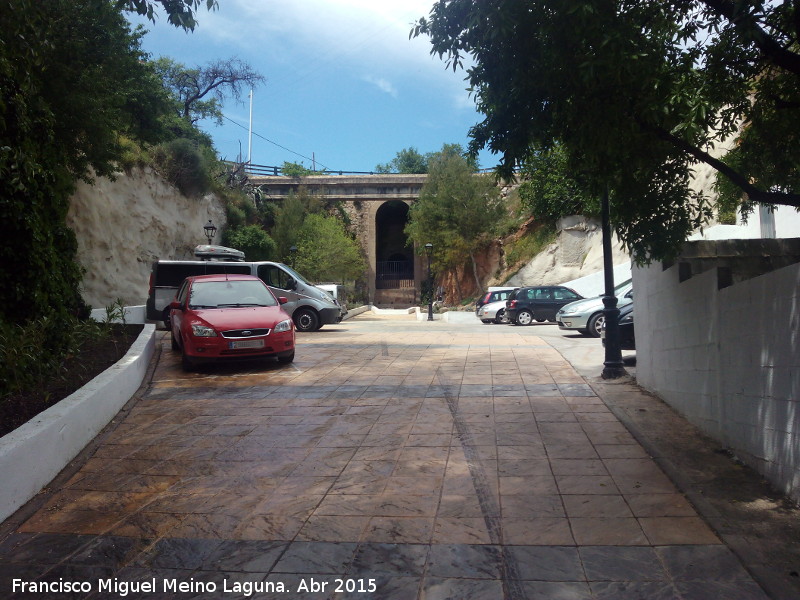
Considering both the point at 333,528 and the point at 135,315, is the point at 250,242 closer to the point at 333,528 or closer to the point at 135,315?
the point at 135,315

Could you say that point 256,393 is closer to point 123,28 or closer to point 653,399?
point 653,399

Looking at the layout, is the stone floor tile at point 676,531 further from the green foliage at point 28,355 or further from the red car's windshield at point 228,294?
the red car's windshield at point 228,294

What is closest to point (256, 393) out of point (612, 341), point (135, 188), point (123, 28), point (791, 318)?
point (612, 341)

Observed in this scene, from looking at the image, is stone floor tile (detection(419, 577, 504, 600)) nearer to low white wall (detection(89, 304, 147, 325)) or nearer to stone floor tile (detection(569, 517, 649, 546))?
stone floor tile (detection(569, 517, 649, 546))

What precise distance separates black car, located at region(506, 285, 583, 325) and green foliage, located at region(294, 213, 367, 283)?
17271 mm

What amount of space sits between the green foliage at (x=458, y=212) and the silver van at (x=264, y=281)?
21804 mm

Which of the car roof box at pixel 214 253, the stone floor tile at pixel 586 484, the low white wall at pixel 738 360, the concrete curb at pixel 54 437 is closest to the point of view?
the low white wall at pixel 738 360

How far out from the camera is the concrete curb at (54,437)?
14.1 ft

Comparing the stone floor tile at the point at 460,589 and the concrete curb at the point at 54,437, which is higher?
Result: the concrete curb at the point at 54,437

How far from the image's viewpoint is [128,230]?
83.2 feet

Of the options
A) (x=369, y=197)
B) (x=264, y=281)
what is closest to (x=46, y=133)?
(x=264, y=281)

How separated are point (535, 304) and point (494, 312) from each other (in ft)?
8.22

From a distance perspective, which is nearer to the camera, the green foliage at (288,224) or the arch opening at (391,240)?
the green foliage at (288,224)

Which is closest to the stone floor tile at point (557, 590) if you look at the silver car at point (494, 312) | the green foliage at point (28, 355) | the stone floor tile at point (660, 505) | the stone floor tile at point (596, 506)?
the stone floor tile at point (596, 506)
